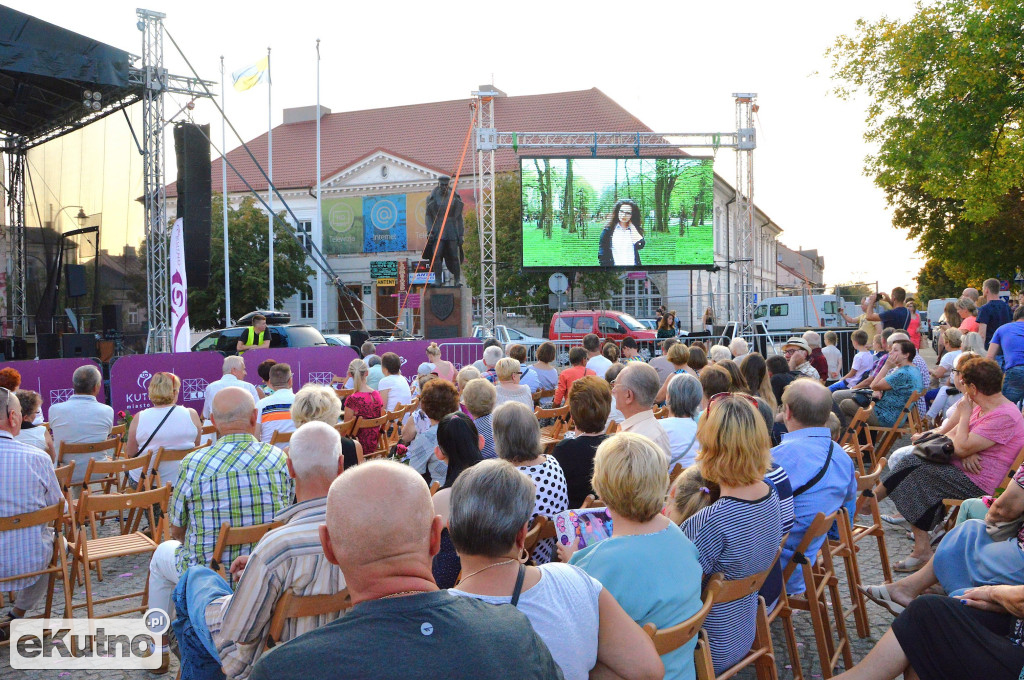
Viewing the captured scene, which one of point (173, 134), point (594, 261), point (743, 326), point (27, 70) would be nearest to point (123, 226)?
point (173, 134)

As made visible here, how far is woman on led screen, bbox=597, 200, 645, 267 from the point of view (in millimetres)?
19875

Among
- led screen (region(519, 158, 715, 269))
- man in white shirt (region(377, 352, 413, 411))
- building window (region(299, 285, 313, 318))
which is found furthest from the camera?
building window (region(299, 285, 313, 318))

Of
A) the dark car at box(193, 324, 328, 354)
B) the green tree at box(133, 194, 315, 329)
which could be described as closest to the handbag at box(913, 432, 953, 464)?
the dark car at box(193, 324, 328, 354)

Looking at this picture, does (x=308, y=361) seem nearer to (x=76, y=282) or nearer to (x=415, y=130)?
(x=76, y=282)

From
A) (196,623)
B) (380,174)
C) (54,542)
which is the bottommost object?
(54,542)

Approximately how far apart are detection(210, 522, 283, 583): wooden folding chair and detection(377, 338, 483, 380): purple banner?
8.98 metres

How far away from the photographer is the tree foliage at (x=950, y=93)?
46.3ft

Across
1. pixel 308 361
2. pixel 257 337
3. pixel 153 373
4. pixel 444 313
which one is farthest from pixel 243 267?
pixel 153 373

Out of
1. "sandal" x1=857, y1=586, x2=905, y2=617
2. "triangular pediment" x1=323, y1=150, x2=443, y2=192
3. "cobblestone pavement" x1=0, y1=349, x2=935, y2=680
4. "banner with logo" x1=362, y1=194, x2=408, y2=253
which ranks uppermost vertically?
"triangular pediment" x1=323, y1=150, x2=443, y2=192

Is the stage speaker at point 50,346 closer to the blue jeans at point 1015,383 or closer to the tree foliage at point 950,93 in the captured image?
the blue jeans at point 1015,383

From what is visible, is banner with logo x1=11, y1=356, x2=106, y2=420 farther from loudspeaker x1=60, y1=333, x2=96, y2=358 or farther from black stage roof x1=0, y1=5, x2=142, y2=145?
black stage roof x1=0, y1=5, x2=142, y2=145

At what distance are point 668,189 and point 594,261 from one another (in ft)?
8.61

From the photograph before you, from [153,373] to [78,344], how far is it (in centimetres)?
407

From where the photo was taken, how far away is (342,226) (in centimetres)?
4125
